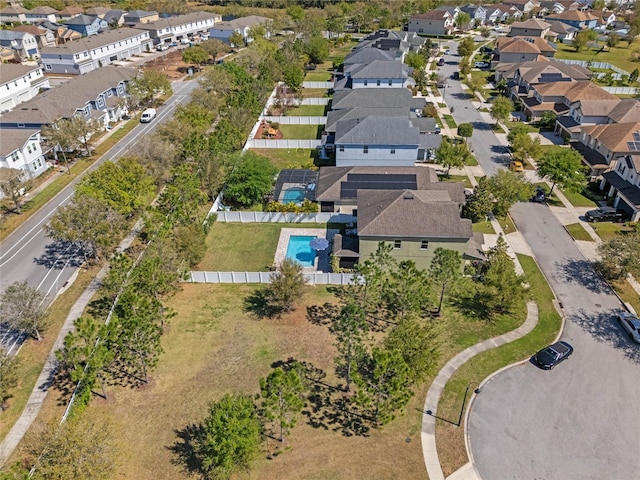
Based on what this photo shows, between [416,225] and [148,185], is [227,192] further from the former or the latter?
[416,225]

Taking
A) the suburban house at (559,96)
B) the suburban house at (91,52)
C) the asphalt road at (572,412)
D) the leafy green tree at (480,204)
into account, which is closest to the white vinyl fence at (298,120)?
the suburban house at (559,96)

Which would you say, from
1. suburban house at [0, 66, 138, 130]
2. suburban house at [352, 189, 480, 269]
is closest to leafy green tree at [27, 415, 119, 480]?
suburban house at [352, 189, 480, 269]

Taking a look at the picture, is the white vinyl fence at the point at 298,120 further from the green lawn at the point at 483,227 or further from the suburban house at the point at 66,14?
the suburban house at the point at 66,14

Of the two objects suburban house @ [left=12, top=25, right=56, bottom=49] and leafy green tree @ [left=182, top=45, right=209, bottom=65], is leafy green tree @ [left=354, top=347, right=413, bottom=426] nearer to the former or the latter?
leafy green tree @ [left=182, top=45, right=209, bottom=65]

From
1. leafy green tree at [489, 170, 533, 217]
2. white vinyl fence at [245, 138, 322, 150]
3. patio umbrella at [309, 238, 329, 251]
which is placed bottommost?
patio umbrella at [309, 238, 329, 251]

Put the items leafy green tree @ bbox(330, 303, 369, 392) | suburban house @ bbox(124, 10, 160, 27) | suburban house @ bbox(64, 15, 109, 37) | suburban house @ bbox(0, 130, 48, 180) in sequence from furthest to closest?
suburban house @ bbox(124, 10, 160, 27) → suburban house @ bbox(64, 15, 109, 37) → suburban house @ bbox(0, 130, 48, 180) → leafy green tree @ bbox(330, 303, 369, 392)

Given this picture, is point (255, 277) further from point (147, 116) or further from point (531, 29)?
point (531, 29)

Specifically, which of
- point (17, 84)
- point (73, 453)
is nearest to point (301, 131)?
point (17, 84)
